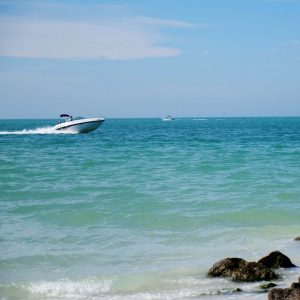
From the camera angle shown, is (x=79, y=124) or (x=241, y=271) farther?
(x=79, y=124)

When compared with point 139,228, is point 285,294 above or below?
above

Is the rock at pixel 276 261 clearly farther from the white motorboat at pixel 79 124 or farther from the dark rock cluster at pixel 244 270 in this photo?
the white motorboat at pixel 79 124

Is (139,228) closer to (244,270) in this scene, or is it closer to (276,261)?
(276,261)

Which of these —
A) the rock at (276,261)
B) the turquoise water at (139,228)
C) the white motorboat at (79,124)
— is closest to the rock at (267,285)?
the turquoise water at (139,228)

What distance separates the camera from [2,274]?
33.6 feet

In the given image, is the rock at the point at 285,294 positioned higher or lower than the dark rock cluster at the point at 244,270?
higher

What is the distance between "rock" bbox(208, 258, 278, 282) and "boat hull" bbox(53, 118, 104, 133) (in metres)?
55.1

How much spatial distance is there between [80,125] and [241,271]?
5572 centimetres

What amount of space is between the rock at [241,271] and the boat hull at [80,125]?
55.1 m

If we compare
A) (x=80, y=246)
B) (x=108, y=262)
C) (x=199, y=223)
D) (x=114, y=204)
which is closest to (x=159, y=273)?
(x=108, y=262)

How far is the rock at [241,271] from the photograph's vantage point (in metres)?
9.39

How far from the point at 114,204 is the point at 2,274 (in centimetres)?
713

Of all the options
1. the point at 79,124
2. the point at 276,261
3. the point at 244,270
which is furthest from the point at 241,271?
the point at 79,124

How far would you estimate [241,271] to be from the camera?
9.46m
